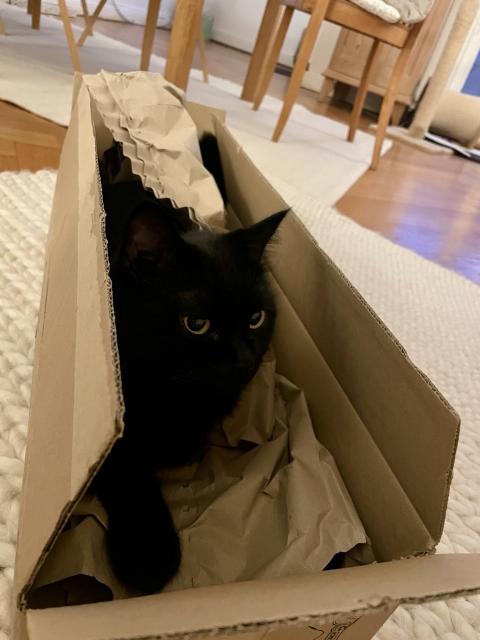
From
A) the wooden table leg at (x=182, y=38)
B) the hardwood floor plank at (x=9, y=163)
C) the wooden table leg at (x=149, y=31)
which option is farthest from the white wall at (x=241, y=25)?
the hardwood floor plank at (x=9, y=163)

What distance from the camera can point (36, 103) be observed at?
1.81 meters

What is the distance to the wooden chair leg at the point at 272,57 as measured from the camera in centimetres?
271

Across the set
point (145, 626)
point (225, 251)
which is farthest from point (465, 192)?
point (145, 626)

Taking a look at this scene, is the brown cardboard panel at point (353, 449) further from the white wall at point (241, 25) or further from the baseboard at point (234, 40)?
the baseboard at point (234, 40)

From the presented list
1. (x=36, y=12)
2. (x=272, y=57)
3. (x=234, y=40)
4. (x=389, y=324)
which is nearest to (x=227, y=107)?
(x=272, y=57)

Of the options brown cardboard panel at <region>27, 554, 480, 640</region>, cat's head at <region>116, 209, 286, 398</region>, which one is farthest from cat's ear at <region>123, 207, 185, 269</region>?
Result: brown cardboard panel at <region>27, 554, 480, 640</region>

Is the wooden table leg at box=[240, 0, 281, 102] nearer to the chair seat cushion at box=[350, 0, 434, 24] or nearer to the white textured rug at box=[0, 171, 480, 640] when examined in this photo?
the chair seat cushion at box=[350, 0, 434, 24]

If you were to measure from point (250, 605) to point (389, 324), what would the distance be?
1.00 metres

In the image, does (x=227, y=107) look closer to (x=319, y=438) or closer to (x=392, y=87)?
(x=392, y=87)

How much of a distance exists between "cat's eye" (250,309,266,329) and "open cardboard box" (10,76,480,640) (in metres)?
0.09

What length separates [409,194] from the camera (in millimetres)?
2330

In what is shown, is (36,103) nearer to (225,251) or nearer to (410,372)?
(225,251)

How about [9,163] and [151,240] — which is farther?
[9,163]

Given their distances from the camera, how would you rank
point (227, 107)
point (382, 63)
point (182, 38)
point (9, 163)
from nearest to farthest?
point (9, 163) < point (182, 38) < point (227, 107) < point (382, 63)
